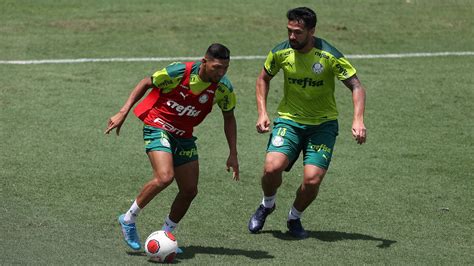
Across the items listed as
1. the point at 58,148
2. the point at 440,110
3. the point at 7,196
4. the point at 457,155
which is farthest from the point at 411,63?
the point at 7,196

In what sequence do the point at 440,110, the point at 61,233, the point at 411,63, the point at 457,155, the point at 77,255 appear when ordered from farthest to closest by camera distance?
the point at 411,63, the point at 440,110, the point at 457,155, the point at 61,233, the point at 77,255

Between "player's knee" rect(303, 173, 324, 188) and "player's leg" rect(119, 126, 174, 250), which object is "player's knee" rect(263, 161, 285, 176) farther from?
"player's leg" rect(119, 126, 174, 250)

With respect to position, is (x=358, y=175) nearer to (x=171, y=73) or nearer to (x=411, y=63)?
(x=171, y=73)

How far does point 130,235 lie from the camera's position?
10781 millimetres

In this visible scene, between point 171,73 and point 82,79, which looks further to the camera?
point 82,79

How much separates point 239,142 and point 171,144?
482 centimetres

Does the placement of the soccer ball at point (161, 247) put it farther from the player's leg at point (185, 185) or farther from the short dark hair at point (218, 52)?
the short dark hair at point (218, 52)

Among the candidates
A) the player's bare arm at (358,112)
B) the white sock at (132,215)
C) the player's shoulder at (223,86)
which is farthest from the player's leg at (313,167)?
the white sock at (132,215)

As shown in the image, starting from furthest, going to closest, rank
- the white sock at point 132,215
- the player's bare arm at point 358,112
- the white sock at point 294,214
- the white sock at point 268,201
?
the white sock at point 268,201
the white sock at point 294,214
the player's bare arm at point 358,112
the white sock at point 132,215

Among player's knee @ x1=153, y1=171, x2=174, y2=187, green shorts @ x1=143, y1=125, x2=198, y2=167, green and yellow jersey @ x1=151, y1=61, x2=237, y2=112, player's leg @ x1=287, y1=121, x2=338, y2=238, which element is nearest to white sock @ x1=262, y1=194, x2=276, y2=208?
player's leg @ x1=287, y1=121, x2=338, y2=238

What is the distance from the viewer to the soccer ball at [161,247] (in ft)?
33.9

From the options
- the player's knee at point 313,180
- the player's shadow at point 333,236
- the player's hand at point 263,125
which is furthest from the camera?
the player's shadow at point 333,236

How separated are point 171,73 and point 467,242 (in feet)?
12.0

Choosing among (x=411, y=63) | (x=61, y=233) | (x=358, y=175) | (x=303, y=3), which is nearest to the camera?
(x=61, y=233)
